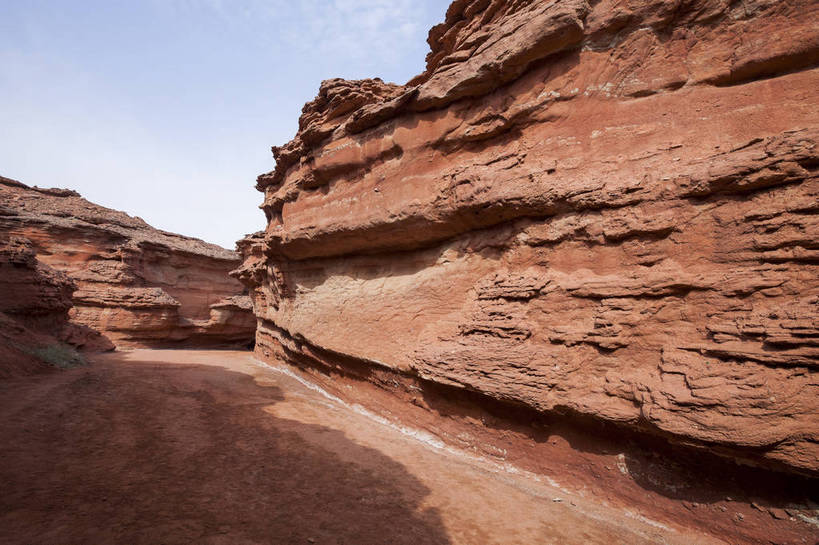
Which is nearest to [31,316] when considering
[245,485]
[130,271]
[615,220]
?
[130,271]

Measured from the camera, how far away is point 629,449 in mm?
4949

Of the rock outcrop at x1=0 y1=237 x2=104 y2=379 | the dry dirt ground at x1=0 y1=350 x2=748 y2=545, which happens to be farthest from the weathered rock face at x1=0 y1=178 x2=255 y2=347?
the dry dirt ground at x1=0 y1=350 x2=748 y2=545

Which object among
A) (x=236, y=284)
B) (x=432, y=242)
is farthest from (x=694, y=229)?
(x=236, y=284)

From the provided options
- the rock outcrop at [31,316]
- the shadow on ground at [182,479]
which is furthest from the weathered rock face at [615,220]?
the rock outcrop at [31,316]

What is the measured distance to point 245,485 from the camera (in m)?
4.42

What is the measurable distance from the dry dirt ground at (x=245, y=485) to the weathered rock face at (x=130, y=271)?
49.0 ft

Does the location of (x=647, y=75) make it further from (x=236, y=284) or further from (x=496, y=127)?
(x=236, y=284)

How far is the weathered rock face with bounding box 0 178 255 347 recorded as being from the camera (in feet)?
65.1

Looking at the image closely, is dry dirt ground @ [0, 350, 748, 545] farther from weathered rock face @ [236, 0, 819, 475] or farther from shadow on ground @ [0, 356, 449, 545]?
weathered rock face @ [236, 0, 819, 475]

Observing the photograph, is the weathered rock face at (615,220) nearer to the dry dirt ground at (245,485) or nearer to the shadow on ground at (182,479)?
the dry dirt ground at (245,485)

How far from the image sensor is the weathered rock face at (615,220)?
421 cm

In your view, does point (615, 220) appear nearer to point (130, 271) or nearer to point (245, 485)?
point (245, 485)

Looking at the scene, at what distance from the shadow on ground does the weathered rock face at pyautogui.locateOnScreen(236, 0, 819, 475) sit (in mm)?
2551

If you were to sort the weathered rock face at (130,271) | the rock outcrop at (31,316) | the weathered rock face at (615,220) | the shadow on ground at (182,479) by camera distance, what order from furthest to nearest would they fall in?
the weathered rock face at (130,271), the rock outcrop at (31,316), the weathered rock face at (615,220), the shadow on ground at (182,479)
